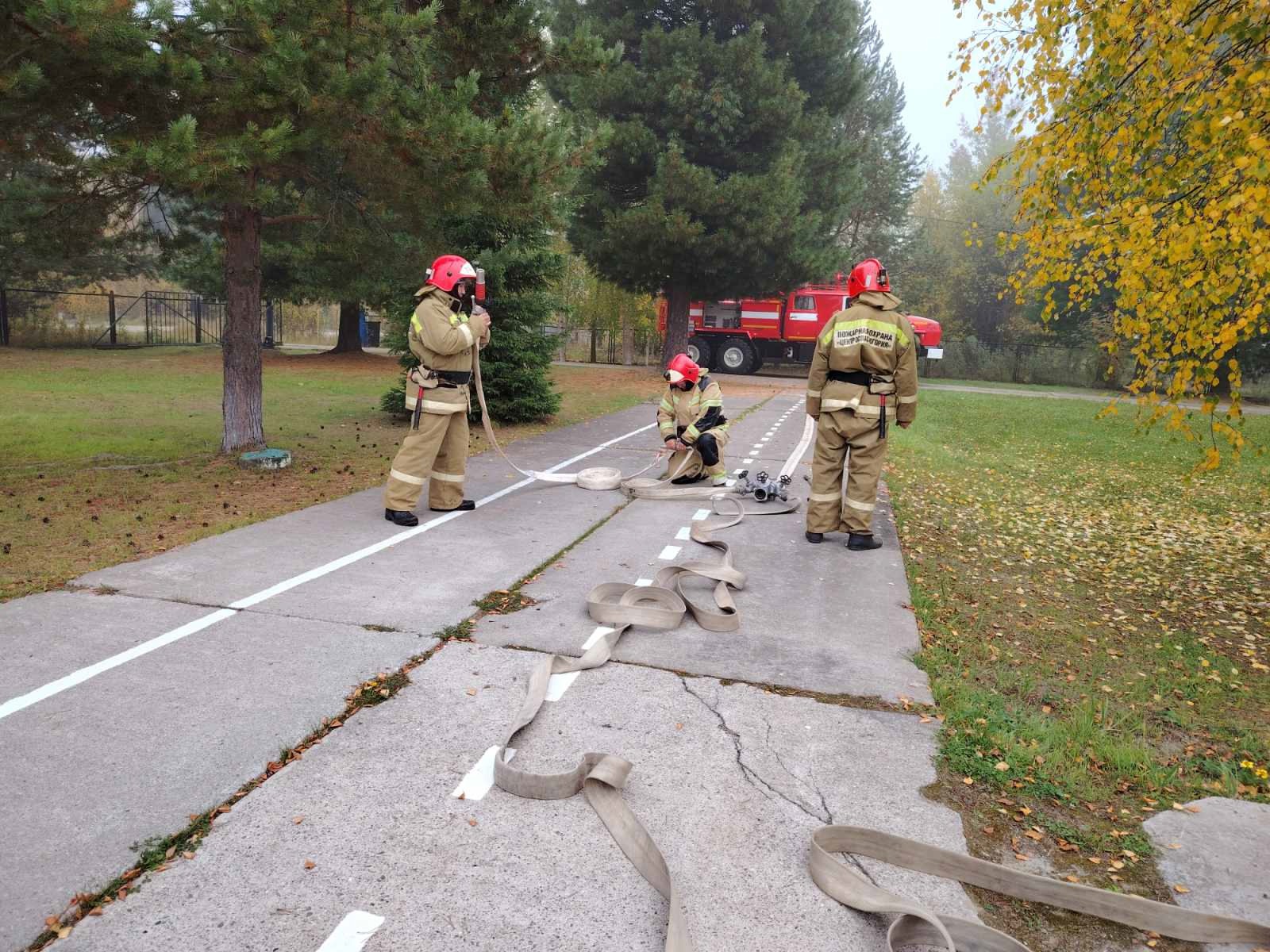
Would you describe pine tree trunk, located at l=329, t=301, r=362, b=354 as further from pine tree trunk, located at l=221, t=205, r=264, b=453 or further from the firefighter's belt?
the firefighter's belt

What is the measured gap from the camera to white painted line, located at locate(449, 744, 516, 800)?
308 cm

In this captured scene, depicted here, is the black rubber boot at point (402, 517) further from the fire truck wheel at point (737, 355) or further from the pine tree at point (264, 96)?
the fire truck wheel at point (737, 355)

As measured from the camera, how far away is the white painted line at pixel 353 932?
2.31 meters

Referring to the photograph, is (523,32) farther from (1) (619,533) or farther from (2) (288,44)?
(1) (619,533)

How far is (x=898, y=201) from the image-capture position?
1484 inches

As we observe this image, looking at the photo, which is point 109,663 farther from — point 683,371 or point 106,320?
point 106,320

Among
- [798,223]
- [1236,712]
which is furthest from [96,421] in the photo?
[798,223]

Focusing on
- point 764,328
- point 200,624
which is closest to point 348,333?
point 764,328

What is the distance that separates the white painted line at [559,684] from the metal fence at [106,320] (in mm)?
20055

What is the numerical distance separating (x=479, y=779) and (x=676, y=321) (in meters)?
21.5

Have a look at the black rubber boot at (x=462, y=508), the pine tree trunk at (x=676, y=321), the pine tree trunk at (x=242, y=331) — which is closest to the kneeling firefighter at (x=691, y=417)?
the black rubber boot at (x=462, y=508)

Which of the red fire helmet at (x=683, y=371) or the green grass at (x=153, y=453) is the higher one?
the red fire helmet at (x=683, y=371)

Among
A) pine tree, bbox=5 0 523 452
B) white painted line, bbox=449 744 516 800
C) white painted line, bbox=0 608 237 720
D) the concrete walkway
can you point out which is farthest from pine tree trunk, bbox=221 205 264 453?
white painted line, bbox=449 744 516 800

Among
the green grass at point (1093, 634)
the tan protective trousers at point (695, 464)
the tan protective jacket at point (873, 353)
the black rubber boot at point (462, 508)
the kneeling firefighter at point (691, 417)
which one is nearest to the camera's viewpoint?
the green grass at point (1093, 634)
